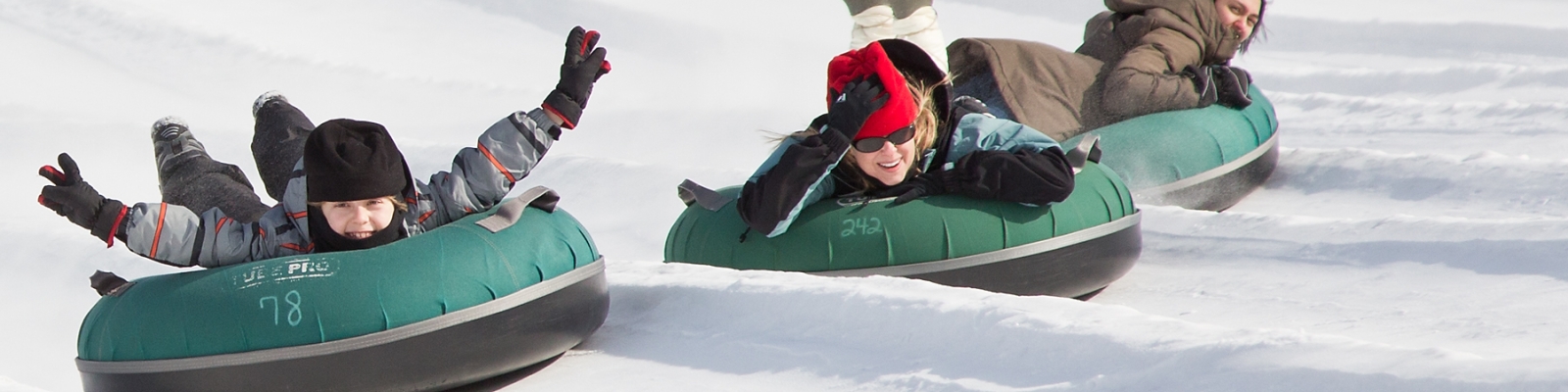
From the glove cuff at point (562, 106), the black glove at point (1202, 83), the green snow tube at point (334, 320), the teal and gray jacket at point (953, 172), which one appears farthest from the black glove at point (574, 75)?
the black glove at point (1202, 83)

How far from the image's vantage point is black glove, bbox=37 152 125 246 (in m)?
2.61

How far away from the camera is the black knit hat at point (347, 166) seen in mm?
2758

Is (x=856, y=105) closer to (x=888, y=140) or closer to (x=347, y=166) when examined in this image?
(x=888, y=140)

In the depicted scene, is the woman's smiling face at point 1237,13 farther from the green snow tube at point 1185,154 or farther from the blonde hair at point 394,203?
the blonde hair at point 394,203

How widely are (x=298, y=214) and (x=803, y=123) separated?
16.9 ft

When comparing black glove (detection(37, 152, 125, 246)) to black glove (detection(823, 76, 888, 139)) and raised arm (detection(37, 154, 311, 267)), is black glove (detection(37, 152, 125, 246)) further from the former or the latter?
black glove (detection(823, 76, 888, 139))

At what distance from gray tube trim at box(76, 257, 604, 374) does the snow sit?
0.25m

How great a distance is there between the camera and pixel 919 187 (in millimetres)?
3512

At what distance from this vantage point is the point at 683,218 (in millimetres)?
3830

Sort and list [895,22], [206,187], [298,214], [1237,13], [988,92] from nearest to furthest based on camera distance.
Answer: [298,214], [206,187], [988,92], [895,22], [1237,13]

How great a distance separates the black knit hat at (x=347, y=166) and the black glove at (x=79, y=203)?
1.11 feet

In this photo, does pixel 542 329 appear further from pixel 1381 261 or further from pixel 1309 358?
pixel 1381 261

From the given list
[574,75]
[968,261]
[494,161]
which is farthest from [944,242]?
[494,161]

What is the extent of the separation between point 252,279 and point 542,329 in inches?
22.6
